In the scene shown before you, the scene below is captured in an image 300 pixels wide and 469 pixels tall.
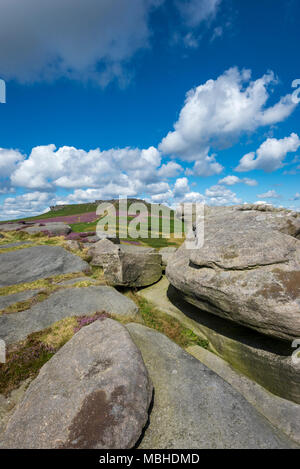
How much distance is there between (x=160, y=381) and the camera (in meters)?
8.14

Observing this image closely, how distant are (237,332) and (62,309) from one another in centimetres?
1066

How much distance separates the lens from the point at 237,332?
11.2 metres

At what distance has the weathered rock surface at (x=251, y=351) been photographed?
875 centimetres

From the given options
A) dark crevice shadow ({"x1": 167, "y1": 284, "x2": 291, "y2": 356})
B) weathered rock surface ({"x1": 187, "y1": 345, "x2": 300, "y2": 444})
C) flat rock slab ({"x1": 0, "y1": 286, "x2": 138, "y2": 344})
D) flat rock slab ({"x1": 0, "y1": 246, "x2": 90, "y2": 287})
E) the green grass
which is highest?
flat rock slab ({"x1": 0, "y1": 246, "x2": 90, "y2": 287})

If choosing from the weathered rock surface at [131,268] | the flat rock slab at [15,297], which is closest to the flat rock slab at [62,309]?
the flat rock slab at [15,297]

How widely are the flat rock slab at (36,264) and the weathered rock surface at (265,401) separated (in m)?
15.5

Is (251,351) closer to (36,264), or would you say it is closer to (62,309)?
(62,309)

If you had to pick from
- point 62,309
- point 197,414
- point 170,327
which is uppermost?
point 62,309

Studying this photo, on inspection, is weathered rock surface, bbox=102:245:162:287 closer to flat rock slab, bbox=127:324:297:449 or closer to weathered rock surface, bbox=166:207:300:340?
weathered rock surface, bbox=166:207:300:340

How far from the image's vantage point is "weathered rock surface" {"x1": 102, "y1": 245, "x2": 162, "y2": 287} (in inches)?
701

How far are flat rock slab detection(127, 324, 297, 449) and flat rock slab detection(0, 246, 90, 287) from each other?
14.8 metres

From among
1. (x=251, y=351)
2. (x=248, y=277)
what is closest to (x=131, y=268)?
(x=248, y=277)

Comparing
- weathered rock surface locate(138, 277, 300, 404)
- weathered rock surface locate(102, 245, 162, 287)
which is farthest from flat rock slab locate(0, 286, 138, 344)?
weathered rock surface locate(138, 277, 300, 404)
